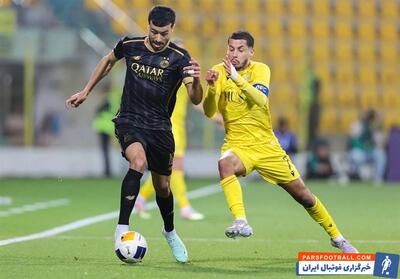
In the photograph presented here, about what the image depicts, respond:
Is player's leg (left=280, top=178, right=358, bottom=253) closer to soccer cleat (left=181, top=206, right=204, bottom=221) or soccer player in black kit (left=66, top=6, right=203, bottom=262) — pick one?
soccer player in black kit (left=66, top=6, right=203, bottom=262)

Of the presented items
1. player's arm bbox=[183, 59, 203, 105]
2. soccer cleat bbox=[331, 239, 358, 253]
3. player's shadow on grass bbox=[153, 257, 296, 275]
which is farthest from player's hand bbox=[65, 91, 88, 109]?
soccer cleat bbox=[331, 239, 358, 253]

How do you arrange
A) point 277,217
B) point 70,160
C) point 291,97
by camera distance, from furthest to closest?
point 291,97
point 70,160
point 277,217


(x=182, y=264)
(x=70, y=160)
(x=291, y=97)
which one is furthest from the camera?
(x=291, y=97)

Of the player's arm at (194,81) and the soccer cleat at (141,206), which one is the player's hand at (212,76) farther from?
the soccer cleat at (141,206)

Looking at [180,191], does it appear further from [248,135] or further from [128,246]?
[128,246]

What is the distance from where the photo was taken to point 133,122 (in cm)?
932

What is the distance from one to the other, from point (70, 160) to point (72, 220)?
11.8m

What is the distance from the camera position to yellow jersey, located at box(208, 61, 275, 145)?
984 cm

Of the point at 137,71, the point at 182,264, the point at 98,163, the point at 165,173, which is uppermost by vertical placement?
the point at 137,71

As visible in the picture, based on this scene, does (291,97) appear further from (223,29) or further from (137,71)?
(137,71)

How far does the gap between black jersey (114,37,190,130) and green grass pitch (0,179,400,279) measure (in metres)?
1.17

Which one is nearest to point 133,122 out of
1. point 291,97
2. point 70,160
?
point 70,160

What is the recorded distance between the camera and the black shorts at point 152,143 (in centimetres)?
927

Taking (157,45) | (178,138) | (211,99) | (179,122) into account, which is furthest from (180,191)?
(157,45)
